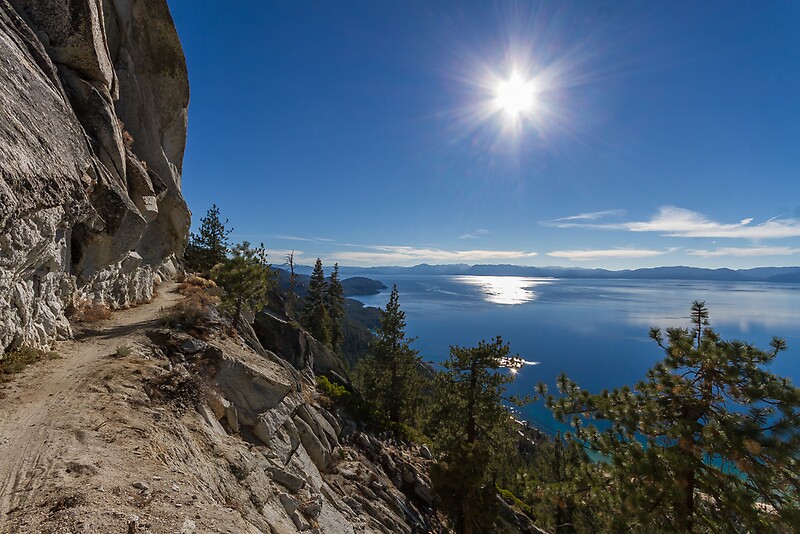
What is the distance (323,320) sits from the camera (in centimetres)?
4200

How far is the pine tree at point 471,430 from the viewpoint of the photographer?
17031 mm

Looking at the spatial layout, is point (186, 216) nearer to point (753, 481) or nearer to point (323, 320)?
point (323, 320)

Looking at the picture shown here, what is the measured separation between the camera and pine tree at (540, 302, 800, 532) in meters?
6.09

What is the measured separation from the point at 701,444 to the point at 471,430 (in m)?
14.0

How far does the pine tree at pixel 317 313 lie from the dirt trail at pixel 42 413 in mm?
30944

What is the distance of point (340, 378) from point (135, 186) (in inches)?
795

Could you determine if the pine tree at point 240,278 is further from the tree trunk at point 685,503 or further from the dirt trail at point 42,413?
the tree trunk at point 685,503

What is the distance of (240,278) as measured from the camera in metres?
15.5

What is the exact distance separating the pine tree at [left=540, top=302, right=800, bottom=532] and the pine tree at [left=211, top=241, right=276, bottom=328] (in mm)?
14715

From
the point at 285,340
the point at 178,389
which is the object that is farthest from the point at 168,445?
the point at 285,340

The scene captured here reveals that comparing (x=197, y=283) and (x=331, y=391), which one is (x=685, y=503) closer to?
(x=331, y=391)

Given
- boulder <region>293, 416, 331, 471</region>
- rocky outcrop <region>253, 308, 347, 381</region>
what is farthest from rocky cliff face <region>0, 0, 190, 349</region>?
boulder <region>293, 416, 331, 471</region>

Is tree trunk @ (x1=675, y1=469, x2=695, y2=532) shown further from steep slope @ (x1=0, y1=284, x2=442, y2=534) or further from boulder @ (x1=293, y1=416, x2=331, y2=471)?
boulder @ (x1=293, y1=416, x2=331, y2=471)

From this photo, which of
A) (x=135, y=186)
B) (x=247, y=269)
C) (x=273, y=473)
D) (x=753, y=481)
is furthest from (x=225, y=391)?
(x=753, y=481)
